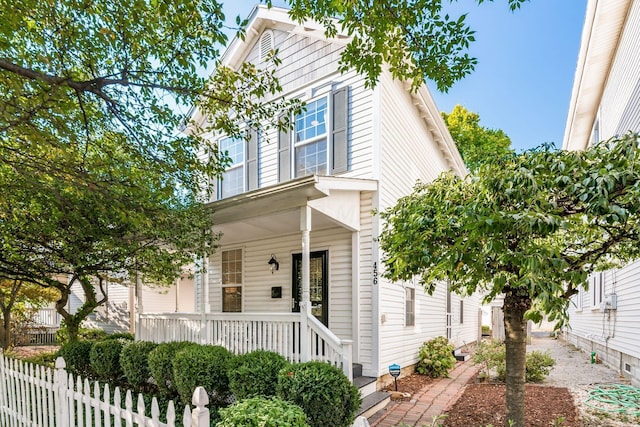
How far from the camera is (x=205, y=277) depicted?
7.61 metres

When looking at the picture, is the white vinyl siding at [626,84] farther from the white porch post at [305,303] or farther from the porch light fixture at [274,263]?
the porch light fixture at [274,263]

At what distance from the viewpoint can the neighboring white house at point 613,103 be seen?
716cm

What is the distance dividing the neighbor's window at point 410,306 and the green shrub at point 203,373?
14.4 feet

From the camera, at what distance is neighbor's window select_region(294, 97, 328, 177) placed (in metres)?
8.44

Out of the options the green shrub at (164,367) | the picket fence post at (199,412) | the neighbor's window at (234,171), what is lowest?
the green shrub at (164,367)

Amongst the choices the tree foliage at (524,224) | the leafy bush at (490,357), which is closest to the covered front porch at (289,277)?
the tree foliage at (524,224)

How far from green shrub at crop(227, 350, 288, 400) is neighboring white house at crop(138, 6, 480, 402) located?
0.67 meters

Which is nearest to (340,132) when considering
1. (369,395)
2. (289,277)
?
(289,277)

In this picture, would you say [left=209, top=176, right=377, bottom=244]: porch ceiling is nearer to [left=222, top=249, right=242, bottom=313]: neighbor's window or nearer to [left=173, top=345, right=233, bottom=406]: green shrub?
[left=222, top=249, right=242, bottom=313]: neighbor's window

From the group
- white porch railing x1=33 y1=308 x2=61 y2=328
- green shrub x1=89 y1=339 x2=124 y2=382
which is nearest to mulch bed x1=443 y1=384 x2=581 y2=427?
green shrub x1=89 y1=339 x2=124 y2=382

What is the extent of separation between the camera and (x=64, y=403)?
3684 millimetres

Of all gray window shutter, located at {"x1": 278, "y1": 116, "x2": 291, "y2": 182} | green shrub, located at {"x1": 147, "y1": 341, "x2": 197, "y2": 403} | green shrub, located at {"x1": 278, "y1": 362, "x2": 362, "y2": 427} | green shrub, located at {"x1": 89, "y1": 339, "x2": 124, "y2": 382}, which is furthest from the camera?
gray window shutter, located at {"x1": 278, "y1": 116, "x2": 291, "y2": 182}

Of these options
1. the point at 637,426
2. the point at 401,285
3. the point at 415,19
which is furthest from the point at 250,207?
the point at 637,426

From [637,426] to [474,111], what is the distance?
19.9 m
